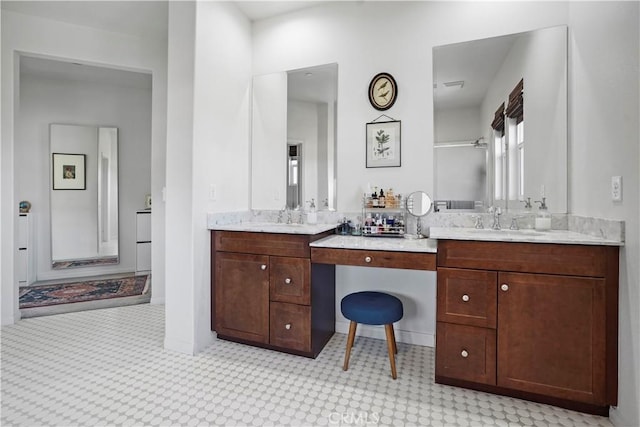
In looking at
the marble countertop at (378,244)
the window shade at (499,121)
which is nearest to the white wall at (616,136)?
the window shade at (499,121)

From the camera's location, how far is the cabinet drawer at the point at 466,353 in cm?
174

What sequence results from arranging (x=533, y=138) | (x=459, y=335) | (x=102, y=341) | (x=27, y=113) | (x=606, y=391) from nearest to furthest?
1. (x=606, y=391)
2. (x=459, y=335)
3. (x=533, y=138)
4. (x=102, y=341)
5. (x=27, y=113)

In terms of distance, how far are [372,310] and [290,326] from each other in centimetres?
61

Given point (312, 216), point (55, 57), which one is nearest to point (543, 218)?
point (312, 216)

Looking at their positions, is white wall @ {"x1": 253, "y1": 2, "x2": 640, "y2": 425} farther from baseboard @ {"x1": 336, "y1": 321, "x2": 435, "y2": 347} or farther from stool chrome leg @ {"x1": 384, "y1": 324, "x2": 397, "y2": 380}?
stool chrome leg @ {"x1": 384, "y1": 324, "x2": 397, "y2": 380}

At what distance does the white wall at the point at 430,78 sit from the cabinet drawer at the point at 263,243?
0.62 meters

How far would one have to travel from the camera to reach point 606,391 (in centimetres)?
155

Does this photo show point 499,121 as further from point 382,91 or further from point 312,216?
point 312,216

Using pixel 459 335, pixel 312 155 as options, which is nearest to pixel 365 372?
pixel 459 335

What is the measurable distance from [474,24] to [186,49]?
2.06m

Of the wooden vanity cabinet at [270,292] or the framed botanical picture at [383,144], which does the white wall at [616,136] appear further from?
the wooden vanity cabinet at [270,292]

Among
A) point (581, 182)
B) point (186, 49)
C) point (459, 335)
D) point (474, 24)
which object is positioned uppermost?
point (474, 24)

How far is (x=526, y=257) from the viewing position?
→ 5.48 feet

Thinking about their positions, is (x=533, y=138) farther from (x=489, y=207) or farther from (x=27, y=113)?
(x=27, y=113)
